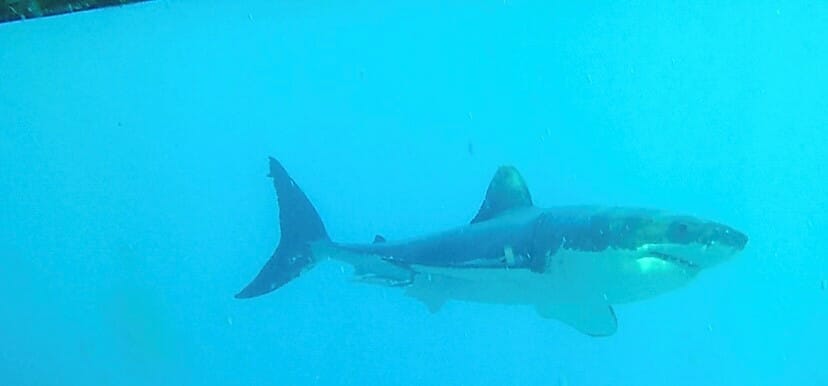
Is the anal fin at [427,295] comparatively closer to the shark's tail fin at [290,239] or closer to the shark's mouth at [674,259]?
the shark's tail fin at [290,239]

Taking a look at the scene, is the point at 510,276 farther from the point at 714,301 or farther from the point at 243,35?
the point at 714,301

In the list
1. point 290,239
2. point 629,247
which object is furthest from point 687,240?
point 290,239

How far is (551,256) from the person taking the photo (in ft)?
16.6

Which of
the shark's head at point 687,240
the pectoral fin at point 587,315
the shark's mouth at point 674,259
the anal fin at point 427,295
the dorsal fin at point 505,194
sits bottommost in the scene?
the pectoral fin at point 587,315

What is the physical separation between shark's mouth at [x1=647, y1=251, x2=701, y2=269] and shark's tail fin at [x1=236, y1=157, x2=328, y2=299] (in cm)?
237

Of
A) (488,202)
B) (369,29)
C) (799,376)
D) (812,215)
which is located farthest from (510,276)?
(799,376)

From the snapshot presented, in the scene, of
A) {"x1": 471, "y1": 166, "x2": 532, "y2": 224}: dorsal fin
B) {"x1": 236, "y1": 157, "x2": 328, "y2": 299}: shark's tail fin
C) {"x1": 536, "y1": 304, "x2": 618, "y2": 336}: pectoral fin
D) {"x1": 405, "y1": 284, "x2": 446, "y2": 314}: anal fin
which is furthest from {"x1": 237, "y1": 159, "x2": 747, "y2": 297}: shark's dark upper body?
{"x1": 536, "y1": 304, "x2": 618, "y2": 336}: pectoral fin

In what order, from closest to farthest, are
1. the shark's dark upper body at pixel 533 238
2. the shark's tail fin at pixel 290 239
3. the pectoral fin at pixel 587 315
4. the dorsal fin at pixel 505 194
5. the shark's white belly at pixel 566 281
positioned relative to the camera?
the shark's dark upper body at pixel 533 238 → the shark's white belly at pixel 566 281 → the dorsal fin at pixel 505 194 → the pectoral fin at pixel 587 315 → the shark's tail fin at pixel 290 239

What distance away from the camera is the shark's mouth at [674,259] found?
4.83 metres

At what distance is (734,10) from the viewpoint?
756cm

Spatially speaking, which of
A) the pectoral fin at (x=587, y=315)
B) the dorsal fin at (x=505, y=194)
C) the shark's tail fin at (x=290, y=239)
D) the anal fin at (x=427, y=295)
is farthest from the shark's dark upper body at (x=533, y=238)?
the pectoral fin at (x=587, y=315)

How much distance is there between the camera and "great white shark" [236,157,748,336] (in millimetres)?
4789

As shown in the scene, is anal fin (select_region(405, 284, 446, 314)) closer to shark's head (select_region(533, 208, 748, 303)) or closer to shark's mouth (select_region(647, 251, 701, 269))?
shark's head (select_region(533, 208, 748, 303))

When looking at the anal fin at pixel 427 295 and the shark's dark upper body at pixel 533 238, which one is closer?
the shark's dark upper body at pixel 533 238
